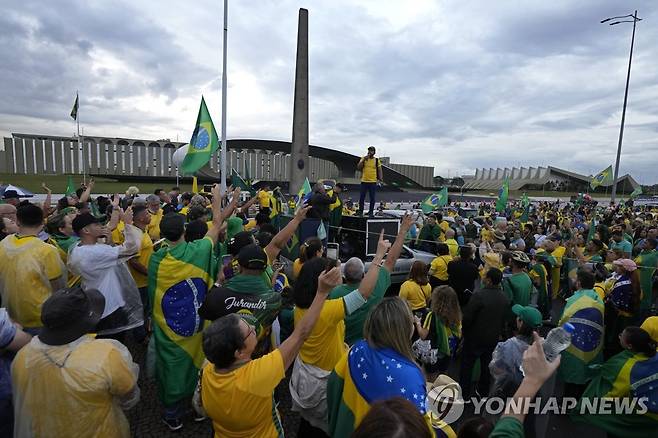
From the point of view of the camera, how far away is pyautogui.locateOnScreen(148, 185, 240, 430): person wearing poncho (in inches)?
135

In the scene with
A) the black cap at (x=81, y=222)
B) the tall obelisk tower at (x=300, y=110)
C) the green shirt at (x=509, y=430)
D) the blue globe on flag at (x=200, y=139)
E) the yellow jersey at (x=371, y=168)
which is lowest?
the green shirt at (x=509, y=430)

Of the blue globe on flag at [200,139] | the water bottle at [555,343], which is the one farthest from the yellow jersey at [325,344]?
the blue globe on flag at [200,139]

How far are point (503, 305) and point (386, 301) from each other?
2.78 m

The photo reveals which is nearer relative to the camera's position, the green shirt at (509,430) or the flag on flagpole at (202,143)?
the green shirt at (509,430)

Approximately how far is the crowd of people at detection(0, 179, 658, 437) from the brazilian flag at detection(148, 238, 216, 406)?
0.01 m

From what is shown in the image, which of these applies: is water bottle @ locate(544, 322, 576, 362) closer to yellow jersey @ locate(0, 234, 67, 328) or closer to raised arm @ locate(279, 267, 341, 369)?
raised arm @ locate(279, 267, 341, 369)

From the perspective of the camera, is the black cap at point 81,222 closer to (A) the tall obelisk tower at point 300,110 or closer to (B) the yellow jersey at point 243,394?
(B) the yellow jersey at point 243,394

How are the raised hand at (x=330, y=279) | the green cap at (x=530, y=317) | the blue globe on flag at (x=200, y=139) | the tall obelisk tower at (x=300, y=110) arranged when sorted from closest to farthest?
the raised hand at (x=330, y=279)
the green cap at (x=530, y=317)
the blue globe on flag at (x=200, y=139)
the tall obelisk tower at (x=300, y=110)

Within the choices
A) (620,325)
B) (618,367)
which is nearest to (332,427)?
(618,367)

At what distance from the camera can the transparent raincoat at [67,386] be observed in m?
1.86

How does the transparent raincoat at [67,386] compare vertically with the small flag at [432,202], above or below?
below

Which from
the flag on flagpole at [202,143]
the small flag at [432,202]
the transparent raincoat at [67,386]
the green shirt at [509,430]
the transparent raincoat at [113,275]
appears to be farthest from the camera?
the small flag at [432,202]

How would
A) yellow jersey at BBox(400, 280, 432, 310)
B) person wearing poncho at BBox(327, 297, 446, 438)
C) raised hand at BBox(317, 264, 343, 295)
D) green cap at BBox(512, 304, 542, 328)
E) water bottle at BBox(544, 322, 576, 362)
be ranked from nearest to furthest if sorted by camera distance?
water bottle at BBox(544, 322, 576, 362)
person wearing poncho at BBox(327, 297, 446, 438)
raised hand at BBox(317, 264, 343, 295)
green cap at BBox(512, 304, 542, 328)
yellow jersey at BBox(400, 280, 432, 310)

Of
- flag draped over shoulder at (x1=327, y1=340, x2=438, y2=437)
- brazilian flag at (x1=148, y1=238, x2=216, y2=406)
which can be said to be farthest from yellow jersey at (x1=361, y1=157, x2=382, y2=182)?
flag draped over shoulder at (x1=327, y1=340, x2=438, y2=437)
